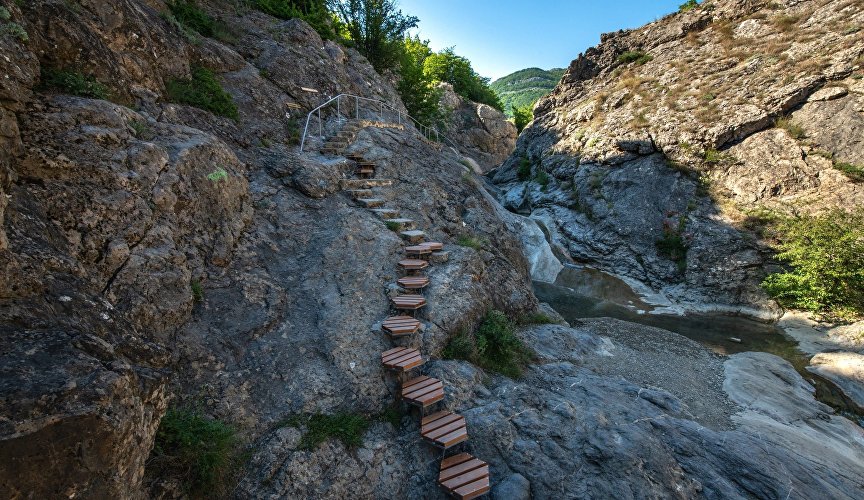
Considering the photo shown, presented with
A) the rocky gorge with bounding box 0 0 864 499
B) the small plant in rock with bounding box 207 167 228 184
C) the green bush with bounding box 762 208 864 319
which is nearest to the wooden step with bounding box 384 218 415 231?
the rocky gorge with bounding box 0 0 864 499

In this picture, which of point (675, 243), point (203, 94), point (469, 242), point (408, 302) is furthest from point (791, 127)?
point (203, 94)

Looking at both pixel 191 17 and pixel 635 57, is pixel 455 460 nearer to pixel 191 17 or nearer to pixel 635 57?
pixel 191 17

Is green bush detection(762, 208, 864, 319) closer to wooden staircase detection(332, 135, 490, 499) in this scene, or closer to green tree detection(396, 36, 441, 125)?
wooden staircase detection(332, 135, 490, 499)

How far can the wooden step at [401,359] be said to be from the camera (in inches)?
235

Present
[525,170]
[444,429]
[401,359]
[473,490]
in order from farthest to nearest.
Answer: [525,170] → [401,359] → [444,429] → [473,490]

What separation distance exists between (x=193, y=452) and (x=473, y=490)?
11.6ft

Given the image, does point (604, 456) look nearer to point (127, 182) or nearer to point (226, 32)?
point (127, 182)

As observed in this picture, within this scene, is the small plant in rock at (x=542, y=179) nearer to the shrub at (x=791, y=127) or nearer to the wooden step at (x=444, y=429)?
the shrub at (x=791, y=127)

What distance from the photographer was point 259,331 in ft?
19.5

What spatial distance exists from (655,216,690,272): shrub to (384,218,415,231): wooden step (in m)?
18.0

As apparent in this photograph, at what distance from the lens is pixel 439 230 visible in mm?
11148

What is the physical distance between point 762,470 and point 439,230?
28.5ft

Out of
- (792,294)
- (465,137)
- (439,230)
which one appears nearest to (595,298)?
(792,294)

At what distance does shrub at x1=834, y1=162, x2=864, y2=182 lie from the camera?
55.2ft
